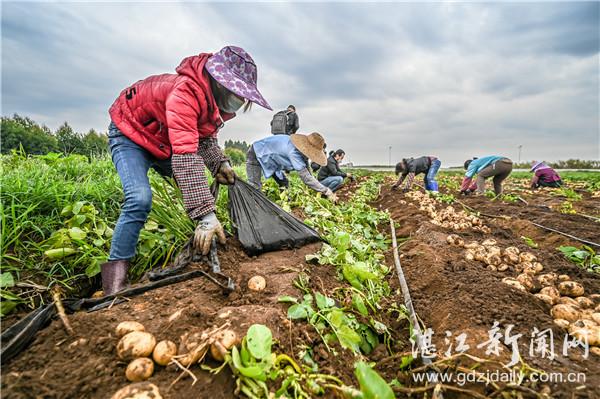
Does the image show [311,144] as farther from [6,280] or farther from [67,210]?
[6,280]

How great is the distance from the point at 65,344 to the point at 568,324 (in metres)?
2.46

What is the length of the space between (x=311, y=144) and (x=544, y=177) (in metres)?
9.79

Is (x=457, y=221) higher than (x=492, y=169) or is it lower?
lower

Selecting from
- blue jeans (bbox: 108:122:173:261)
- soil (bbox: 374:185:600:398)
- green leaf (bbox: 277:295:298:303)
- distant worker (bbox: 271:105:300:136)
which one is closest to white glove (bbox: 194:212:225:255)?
blue jeans (bbox: 108:122:173:261)

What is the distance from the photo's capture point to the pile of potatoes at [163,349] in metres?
0.96

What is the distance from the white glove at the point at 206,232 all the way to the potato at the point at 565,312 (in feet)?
6.96

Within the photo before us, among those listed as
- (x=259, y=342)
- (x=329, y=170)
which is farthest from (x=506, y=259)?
(x=329, y=170)

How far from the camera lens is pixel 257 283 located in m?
1.58

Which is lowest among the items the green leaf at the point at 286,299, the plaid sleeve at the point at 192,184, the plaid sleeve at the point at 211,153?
the green leaf at the point at 286,299

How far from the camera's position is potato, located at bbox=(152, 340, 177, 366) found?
0.99m

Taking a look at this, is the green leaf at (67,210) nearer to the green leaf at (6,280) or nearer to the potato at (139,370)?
the green leaf at (6,280)

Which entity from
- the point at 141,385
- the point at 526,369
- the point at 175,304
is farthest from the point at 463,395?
the point at 175,304

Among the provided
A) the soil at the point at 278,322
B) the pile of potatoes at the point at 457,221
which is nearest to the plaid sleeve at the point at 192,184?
the soil at the point at 278,322

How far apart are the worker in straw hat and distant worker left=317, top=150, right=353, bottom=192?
282cm
